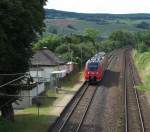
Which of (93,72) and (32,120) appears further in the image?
(93,72)

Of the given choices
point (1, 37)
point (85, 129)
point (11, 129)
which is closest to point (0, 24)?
point (1, 37)

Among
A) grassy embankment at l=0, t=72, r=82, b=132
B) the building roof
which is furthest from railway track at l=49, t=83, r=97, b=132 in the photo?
the building roof

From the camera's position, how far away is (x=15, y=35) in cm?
3175

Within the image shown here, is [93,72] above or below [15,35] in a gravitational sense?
below

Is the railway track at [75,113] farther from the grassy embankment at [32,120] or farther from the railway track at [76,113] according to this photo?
the grassy embankment at [32,120]

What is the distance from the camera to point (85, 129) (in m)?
33.2

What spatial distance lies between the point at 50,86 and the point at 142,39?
304 feet

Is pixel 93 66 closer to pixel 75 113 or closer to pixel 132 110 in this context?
pixel 132 110

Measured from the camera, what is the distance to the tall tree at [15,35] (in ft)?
98.3

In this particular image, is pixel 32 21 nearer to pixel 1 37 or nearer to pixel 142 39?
pixel 1 37

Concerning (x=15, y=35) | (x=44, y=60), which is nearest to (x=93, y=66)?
(x=44, y=60)

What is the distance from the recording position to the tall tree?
98.3 feet

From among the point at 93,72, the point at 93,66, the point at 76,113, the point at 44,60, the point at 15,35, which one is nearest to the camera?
the point at 15,35

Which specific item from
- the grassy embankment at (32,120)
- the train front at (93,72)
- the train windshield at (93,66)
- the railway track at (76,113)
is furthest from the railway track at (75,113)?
the train windshield at (93,66)
